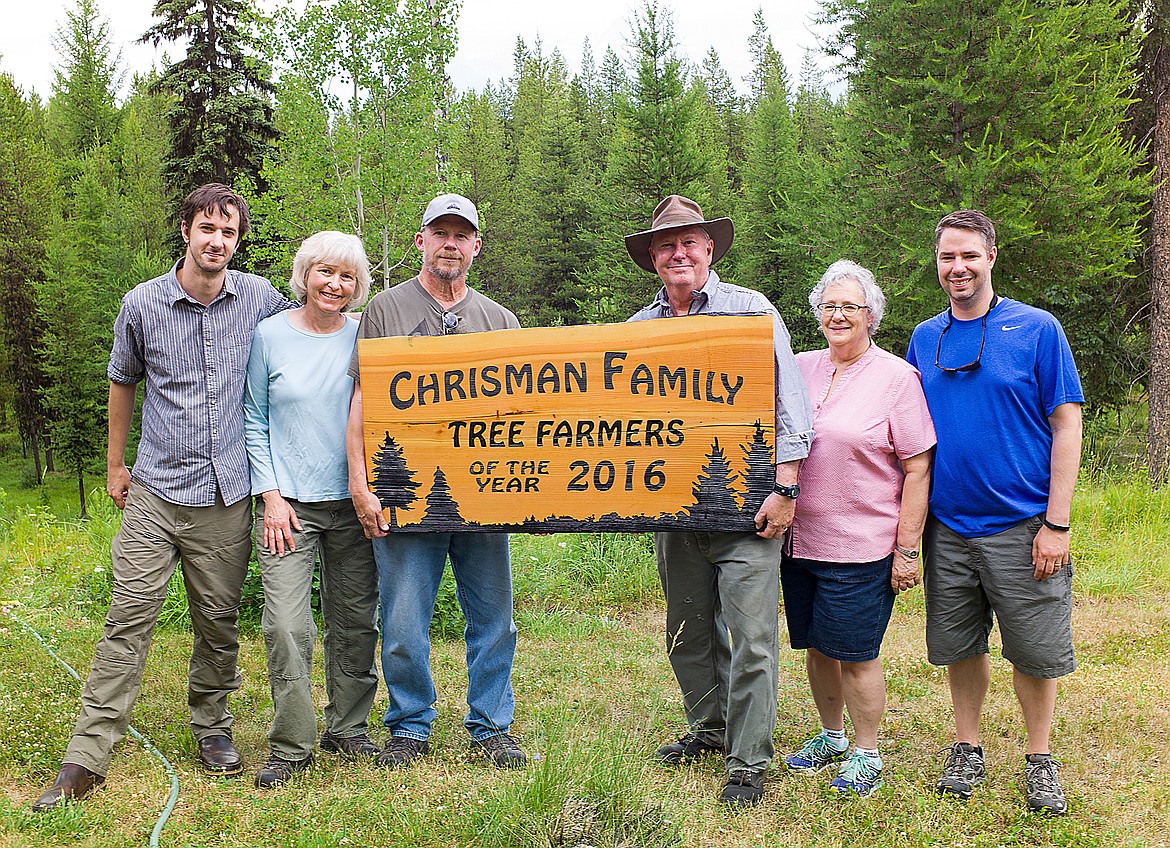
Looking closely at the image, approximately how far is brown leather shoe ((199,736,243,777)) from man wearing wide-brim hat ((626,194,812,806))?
196 centimetres

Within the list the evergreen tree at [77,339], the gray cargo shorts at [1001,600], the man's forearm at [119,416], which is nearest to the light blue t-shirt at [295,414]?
the man's forearm at [119,416]

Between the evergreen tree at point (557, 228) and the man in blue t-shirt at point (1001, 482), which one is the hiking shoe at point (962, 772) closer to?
the man in blue t-shirt at point (1001, 482)

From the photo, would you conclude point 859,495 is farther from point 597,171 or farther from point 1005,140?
point 597,171

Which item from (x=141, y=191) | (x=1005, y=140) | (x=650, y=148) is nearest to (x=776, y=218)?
(x=650, y=148)

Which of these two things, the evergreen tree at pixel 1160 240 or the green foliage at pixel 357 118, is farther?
the green foliage at pixel 357 118

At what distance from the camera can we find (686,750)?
4113 millimetres

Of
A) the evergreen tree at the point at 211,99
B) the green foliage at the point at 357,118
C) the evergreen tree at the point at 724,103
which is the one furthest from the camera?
the evergreen tree at the point at 724,103

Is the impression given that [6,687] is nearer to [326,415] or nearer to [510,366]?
[326,415]

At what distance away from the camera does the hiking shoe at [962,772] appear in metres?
3.69

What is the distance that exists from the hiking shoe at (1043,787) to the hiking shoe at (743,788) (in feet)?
→ 3.64

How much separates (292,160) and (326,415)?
58.1 feet

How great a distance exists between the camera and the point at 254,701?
15.8 ft

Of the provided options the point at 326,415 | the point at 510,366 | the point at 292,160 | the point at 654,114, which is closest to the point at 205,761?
the point at 326,415

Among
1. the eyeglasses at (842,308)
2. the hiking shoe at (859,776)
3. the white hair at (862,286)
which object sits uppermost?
the white hair at (862,286)
